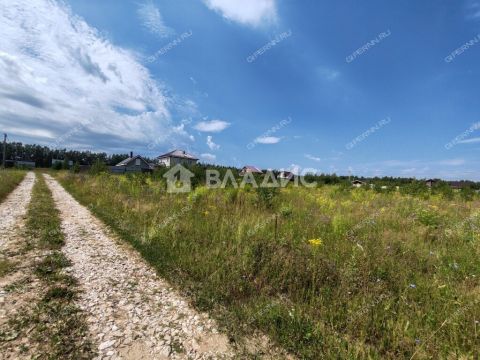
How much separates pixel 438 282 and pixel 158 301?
408 cm

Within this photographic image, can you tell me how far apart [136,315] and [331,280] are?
2762mm

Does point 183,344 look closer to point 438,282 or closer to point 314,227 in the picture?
A: point 438,282

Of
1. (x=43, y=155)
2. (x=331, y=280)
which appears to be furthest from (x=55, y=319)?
(x=43, y=155)

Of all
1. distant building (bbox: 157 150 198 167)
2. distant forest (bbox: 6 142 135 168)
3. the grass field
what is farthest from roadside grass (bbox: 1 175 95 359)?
distant forest (bbox: 6 142 135 168)

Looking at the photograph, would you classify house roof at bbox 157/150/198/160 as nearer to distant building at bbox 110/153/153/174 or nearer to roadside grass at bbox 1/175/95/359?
distant building at bbox 110/153/153/174

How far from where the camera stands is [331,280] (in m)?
3.66

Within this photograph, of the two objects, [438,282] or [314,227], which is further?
[314,227]

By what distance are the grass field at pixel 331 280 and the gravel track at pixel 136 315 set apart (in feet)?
0.78

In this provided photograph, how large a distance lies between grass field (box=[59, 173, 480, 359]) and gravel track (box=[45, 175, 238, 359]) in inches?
9.3

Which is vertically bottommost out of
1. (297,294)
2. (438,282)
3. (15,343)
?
(15,343)

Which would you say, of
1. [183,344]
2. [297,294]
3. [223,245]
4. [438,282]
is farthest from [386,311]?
[223,245]

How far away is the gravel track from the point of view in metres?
2.39

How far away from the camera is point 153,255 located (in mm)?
4691

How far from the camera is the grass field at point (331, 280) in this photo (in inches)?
101
